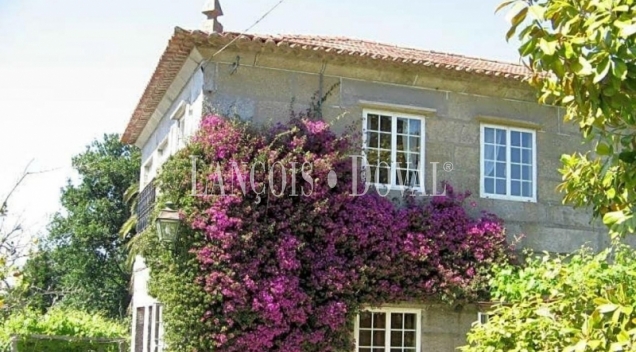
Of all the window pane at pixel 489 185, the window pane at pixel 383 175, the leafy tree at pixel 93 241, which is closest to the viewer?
the window pane at pixel 383 175

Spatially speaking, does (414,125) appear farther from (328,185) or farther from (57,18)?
(57,18)

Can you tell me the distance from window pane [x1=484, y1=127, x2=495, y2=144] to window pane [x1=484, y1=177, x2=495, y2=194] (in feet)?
2.30

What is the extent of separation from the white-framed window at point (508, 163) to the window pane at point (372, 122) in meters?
2.08

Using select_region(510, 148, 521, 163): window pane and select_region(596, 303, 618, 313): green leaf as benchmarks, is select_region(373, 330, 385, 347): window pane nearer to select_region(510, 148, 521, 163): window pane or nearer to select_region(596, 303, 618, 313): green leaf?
select_region(510, 148, 521, 163): window pane

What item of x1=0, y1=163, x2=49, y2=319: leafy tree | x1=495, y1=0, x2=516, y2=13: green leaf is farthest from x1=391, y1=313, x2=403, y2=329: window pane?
x1=495, y1=0, x2=516, y2=13: green leaf

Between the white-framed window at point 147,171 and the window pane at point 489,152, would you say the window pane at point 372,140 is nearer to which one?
the window pane at point 489,152

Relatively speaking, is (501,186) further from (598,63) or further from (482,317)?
(598,63)

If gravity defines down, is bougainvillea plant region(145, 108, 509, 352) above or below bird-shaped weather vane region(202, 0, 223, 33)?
below

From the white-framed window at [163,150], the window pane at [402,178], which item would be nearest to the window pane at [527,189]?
the window pane at [402,178]

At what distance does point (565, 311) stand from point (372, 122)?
22.7ft

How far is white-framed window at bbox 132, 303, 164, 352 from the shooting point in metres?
14.1

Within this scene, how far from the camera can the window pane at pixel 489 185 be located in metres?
13.6

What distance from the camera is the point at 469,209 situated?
1329cm

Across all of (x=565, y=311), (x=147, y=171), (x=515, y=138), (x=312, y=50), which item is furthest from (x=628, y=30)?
(x=147, y=171)
